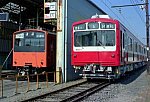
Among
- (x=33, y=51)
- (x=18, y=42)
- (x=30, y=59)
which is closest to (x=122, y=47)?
(x=33, y=51)

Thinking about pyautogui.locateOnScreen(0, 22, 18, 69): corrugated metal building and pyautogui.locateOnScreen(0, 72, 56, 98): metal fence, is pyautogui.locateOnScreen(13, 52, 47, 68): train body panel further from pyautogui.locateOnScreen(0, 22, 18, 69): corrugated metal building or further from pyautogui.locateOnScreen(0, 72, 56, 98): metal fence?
pyautogui.locateOnScreen(0, 22, 18, 69): corrugated metal building

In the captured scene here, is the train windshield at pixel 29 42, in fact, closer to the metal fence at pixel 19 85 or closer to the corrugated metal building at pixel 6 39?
the metal fence at pixel 19 85

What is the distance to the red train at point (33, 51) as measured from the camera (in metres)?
21.3

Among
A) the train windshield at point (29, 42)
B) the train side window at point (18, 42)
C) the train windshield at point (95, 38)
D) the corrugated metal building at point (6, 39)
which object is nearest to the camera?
the train windshield at point (95, 38)

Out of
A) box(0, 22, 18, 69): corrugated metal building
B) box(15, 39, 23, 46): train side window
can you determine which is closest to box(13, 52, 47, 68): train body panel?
box(15, 39, 23, 46): train side window

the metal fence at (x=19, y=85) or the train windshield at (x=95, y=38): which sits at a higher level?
the train windshield at (x=95, y=38)

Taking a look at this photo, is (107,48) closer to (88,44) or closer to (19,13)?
(88,44)

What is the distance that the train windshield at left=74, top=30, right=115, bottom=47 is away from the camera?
60.3 feet

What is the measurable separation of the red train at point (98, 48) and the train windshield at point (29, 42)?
10.4 feet

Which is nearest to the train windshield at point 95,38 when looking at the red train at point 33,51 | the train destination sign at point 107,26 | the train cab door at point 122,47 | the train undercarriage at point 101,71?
the train destination sign at point 107,26

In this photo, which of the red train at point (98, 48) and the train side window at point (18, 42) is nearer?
the red train at point (98, 48)

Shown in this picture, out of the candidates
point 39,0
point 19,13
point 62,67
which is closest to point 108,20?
point 62,67

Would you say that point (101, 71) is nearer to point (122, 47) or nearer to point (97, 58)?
point (97, 58)

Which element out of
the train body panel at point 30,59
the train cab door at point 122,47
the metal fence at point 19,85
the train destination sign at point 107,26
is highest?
the train destination sign at point 107,26
